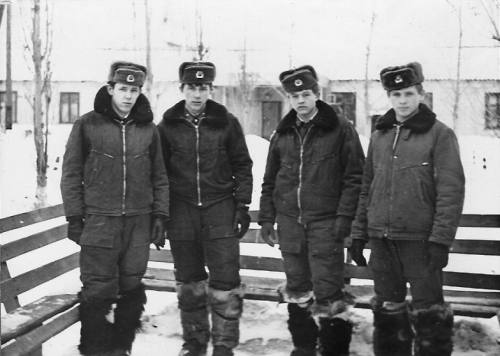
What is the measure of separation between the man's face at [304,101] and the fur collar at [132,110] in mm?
1020

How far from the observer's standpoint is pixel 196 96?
3615 mm

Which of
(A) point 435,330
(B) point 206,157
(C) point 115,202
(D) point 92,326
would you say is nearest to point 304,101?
(B) point 206,157

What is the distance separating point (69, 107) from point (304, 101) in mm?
19426

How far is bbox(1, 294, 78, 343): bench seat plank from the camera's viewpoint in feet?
9.83

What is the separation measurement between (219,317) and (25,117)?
19.7m

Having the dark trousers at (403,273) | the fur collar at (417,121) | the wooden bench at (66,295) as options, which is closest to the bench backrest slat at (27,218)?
the wooden bench at (66,295)

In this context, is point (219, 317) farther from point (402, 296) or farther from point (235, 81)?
point (235, 81)

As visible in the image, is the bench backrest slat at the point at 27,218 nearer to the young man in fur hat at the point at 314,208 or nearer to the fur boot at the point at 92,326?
the fur boot at the point at 92,326

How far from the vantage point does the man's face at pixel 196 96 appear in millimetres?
3623

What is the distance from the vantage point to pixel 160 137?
146 inches

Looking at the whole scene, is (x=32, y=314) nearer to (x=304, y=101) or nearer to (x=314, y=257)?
(x=314, y=257)

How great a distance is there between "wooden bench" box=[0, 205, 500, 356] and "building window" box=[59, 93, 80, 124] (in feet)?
56.5

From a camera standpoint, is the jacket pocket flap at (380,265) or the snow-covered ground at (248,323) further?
the snow-covered ground at (248,323)

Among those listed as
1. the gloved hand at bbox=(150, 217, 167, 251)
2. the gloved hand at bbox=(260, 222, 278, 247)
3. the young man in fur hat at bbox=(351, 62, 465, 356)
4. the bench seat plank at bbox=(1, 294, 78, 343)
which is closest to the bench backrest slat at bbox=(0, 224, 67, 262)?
the bench seat plank at bbox=(1, 294, 78, 343)
